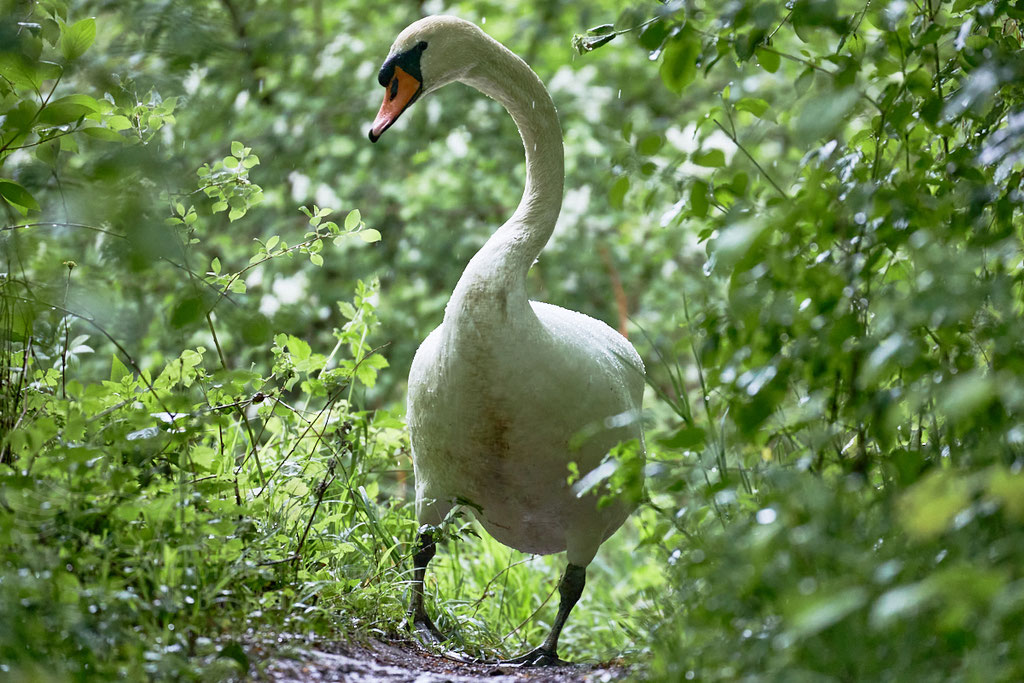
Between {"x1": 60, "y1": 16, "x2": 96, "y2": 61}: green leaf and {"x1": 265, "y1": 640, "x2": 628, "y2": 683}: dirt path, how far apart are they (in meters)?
1.48

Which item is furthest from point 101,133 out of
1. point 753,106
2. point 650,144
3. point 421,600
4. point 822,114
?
point 421,600

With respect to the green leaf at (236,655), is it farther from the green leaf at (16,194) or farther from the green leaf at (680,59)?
the green leaf at (680,59)

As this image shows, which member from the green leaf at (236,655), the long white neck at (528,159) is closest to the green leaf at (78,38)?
the long white neck at (528,159)

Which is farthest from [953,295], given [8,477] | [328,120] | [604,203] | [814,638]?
[328,120]

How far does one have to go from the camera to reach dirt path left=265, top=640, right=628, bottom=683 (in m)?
2.20

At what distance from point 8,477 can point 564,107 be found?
20.6 ft

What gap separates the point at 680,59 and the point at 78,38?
1408 mm

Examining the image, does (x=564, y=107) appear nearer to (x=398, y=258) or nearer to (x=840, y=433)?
(x=398, y=258)

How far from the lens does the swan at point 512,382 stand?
2.80m

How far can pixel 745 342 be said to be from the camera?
1.78 m

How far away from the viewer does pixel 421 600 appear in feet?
10.6

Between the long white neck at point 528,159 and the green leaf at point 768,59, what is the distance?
99 centimetres

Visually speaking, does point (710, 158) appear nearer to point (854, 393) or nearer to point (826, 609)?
point (854, 393)

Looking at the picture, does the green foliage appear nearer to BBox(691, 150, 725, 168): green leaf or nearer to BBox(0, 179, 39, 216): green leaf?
BBox(691, 150, 725, 168): green leaf
